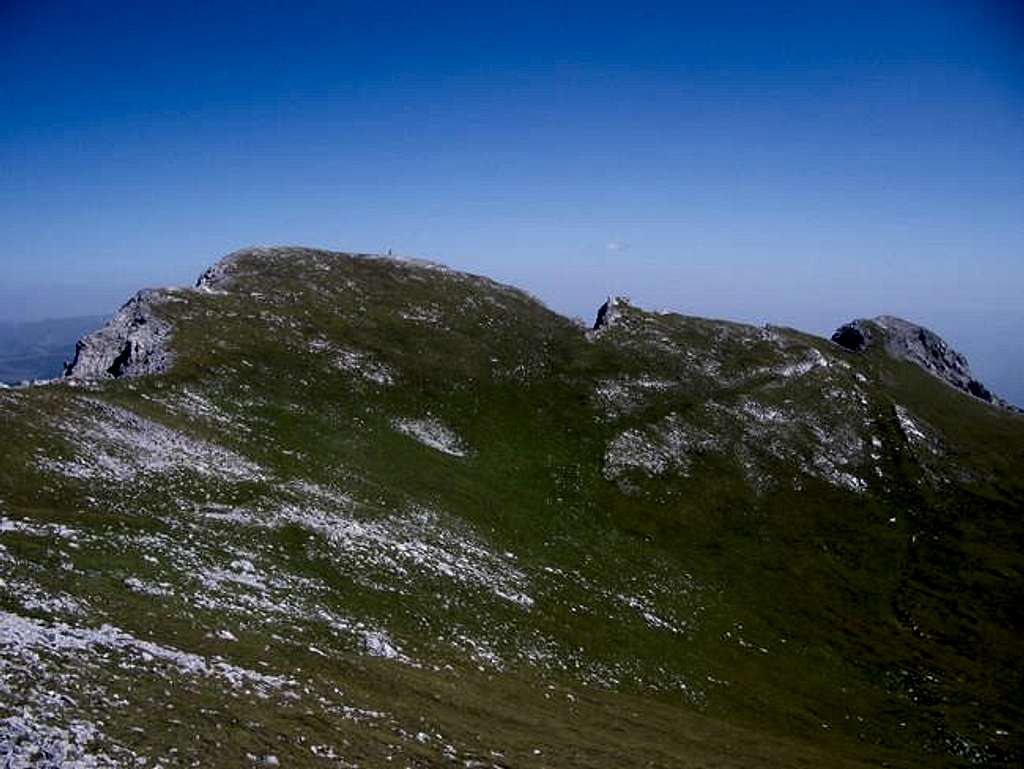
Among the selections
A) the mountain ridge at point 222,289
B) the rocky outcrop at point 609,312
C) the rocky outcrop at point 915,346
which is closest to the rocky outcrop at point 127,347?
the mountain ridge at point 222,289

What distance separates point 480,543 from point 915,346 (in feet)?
359

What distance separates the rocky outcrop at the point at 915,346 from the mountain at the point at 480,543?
16725 millimetres

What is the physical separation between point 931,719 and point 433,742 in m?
41.5

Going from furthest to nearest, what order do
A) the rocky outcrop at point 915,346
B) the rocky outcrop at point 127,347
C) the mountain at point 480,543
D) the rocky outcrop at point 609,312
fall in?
the rocky outcrop at point 915,346 < the rocky outcrop at point 609,312 < the rocky outcrop at point 127,347 < the mountain at point 480,543

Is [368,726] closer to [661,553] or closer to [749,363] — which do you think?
[661,553]

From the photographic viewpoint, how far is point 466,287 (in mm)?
110875

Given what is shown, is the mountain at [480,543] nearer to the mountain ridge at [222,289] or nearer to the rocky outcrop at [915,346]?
the mountain ridge at [222,289]

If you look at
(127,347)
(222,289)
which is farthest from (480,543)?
(222,289)

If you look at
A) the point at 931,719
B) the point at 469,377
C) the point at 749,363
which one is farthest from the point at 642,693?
the point at 749,363

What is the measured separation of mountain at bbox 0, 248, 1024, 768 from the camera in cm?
2459

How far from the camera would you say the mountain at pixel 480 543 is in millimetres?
24594

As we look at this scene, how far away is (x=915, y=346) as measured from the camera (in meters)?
130

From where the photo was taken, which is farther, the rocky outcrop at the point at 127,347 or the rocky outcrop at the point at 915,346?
the rocky outcrop at the point at 915,346

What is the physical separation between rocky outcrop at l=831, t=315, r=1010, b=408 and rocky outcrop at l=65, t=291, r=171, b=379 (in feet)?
357
